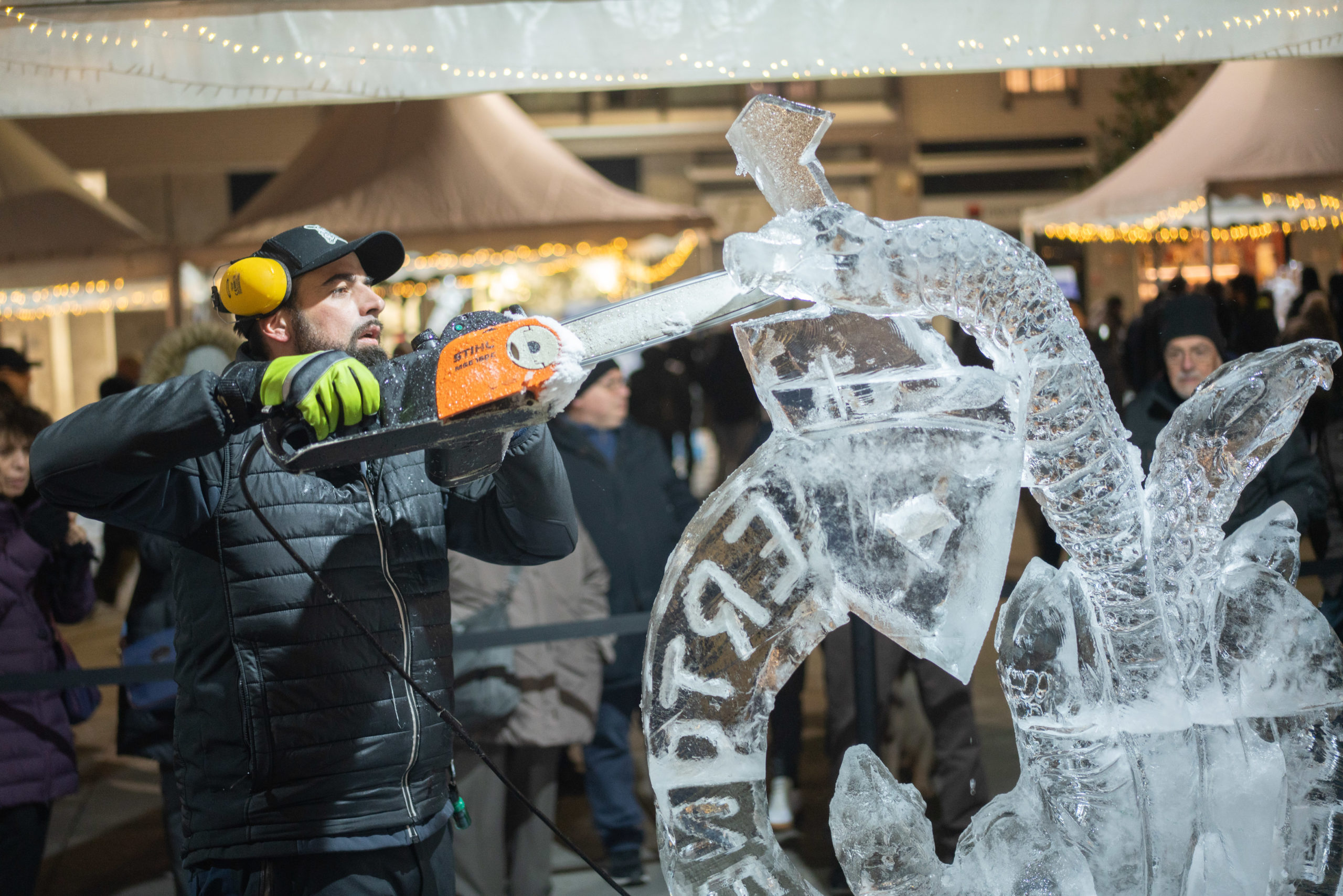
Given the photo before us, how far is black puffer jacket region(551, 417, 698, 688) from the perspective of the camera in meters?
3.72

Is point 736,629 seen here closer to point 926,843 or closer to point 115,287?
point 926,843

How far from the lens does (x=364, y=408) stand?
4.58 ft

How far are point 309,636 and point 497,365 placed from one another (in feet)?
2.38

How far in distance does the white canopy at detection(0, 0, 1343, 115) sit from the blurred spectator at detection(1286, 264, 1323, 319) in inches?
98.0

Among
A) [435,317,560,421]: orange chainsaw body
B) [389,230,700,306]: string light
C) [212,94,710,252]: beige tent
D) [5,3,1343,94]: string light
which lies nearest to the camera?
[435,317,560,421]: orange chainsaw body

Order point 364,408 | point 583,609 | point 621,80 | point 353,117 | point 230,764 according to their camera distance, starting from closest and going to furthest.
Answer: point 364,408, point 230,764, point 621,80, point 583,609, point 353,117

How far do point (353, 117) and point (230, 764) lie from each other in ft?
13.7

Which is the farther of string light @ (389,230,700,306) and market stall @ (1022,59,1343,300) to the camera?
string light @ (389,230,700,306)

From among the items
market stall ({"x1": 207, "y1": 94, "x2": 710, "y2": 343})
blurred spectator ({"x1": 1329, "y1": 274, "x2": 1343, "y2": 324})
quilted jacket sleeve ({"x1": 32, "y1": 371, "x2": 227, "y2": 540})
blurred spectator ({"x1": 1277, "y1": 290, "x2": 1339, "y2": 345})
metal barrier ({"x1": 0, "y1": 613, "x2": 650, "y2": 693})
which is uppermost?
market stall ({"x1": 207, "y1": 94, "x2": 710, "y2": 343})

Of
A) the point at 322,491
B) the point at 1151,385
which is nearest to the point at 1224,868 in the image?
the point at 322,491

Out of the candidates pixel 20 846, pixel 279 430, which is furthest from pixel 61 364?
pixel 279 430

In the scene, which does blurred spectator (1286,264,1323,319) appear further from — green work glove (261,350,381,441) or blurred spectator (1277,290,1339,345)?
green work glove (261,350,381,441)

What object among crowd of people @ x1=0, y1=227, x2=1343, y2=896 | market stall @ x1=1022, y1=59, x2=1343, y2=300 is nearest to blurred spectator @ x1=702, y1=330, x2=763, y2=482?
crowd of people @ x1=0, y1=227, x2=1343, y2=896

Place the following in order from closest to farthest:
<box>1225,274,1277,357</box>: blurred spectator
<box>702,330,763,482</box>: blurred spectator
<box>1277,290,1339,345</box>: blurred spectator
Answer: <box>1225,274,1277,357</box>: blurred spectator < <box>1277,290,1339,345</box>: blurred spectator < <box>702,330,763,482</box>: blurred spectator
